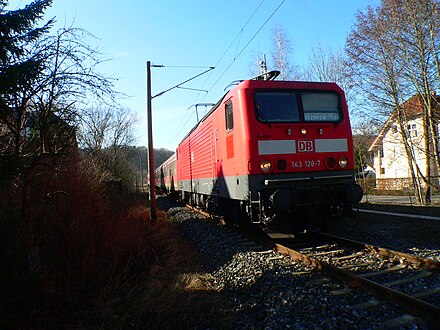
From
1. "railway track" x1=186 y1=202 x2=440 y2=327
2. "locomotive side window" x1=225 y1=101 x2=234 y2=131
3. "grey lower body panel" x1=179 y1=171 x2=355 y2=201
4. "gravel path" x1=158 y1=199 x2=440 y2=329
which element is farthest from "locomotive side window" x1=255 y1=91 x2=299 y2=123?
"gravel path" x1=158 y1=199 x2=440 y2=329

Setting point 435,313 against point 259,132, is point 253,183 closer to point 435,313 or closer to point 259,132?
point 259,132

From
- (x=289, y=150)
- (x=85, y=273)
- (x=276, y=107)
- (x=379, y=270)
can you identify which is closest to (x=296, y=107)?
(x=276, y=107)

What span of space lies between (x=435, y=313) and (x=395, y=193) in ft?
85.3

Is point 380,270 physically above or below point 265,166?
below

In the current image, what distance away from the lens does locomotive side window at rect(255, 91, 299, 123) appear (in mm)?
7164

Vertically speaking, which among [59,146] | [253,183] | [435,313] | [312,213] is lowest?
[435,313]

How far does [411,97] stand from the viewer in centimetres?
1762

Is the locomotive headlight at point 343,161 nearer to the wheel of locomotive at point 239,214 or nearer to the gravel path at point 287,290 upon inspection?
the gravel path at point 287,290

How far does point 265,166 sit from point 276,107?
4.42 ft

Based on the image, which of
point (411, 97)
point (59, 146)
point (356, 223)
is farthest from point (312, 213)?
point (411, 97)

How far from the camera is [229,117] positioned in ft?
26.4

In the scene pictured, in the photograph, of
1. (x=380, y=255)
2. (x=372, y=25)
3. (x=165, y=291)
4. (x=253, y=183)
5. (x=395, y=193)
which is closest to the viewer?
(x=165, y=291)

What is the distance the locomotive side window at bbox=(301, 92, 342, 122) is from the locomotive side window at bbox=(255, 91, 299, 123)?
268mm

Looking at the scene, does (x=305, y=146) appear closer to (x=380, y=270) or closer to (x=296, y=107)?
(x=296, y=107)
